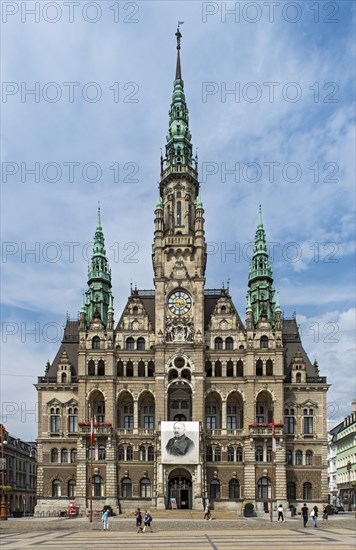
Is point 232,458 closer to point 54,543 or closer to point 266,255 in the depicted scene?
point 266,255

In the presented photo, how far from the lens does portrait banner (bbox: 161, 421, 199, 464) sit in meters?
88.7

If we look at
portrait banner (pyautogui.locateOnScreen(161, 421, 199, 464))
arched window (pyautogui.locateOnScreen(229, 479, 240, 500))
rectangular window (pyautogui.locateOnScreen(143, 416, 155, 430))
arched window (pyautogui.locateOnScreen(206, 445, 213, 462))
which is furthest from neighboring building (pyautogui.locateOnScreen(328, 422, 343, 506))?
portrait banner (pyautogui.locateOnScreen(161, 421, 199, 464))

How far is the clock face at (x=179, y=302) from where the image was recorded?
96.9 meters

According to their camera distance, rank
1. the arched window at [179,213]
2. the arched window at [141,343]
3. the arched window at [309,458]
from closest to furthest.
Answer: the arched window at [309,458], the arched window at [141,343], the arched window at [179,213]

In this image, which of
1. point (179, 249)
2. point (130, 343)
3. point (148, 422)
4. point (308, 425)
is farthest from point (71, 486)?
point (179, 249)

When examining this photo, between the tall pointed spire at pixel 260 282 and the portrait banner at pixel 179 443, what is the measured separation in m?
18.6

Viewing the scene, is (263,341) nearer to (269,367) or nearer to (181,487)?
(269,367)

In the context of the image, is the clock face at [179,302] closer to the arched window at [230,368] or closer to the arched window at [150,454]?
the arched window at [230,368]

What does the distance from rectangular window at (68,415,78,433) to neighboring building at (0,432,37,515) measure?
23.0m

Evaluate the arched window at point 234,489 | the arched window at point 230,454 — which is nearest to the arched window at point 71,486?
the arched window at point 234,489

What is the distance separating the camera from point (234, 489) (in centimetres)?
9206

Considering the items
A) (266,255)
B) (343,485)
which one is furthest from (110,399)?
(343,485)

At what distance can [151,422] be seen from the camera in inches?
3782

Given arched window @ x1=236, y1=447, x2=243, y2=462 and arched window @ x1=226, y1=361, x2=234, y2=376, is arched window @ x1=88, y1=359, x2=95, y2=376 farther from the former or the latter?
arched window @ x1=236, y1=447, x2=243, y2=462
